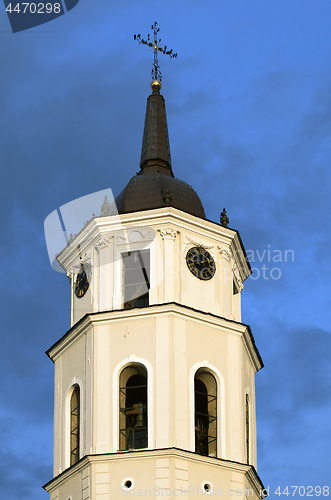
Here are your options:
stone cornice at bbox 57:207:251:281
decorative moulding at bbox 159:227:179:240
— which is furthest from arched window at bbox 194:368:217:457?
stone cornice at bbox 57:207:251:281

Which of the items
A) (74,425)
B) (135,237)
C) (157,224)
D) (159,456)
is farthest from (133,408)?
(157,224)

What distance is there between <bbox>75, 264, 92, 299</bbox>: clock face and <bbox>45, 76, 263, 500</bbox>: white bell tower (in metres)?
0.05

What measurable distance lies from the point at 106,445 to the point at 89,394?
2092 millimetres

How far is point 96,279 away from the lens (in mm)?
43969

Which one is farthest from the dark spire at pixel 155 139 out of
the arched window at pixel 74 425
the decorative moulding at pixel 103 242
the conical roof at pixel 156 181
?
the arched window at pixel 74 425

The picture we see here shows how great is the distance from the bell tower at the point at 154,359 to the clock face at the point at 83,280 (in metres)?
0.06

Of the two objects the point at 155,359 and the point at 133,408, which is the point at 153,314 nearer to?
the point at 155,359

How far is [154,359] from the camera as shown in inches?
1622

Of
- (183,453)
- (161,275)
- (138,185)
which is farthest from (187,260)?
(183,453)

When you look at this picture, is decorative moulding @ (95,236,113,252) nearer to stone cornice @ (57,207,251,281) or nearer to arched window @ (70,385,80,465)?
stone cornice @ (57,207,251,281)

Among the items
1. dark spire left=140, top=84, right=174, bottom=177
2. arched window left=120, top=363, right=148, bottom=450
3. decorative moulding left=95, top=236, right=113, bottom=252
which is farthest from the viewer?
dark spire left=140, top=84, right=174, bottom=177

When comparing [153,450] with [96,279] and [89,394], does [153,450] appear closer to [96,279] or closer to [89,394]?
[89,394]

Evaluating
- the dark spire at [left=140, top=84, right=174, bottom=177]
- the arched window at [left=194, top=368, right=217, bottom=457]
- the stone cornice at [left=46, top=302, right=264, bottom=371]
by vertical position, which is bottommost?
the arched window at [left=194, top=368, right=217, bottom=457]

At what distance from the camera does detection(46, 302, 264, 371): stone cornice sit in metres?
41.8
